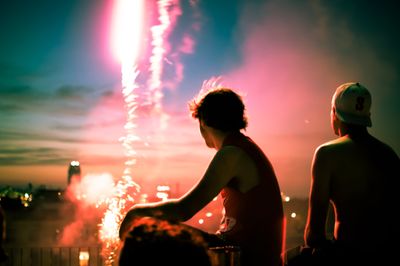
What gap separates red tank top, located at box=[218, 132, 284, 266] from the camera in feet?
9.04

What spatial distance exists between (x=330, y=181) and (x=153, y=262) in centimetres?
206

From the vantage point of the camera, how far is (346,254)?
3.05m

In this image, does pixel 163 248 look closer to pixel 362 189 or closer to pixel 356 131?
pixel 362 189

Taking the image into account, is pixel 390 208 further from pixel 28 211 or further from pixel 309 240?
pixel 28 211

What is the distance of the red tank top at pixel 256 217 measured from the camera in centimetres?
276

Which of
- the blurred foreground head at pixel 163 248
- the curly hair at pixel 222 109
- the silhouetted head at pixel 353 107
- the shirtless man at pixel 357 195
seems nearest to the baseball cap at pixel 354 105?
the silhouetted head at pixel 353 107

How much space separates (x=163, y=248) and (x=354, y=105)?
7.64ft

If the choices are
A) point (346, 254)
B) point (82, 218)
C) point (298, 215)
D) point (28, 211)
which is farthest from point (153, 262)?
point (298, 215)

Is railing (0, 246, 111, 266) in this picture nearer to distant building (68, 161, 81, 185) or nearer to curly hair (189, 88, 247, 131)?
curly hair (189, 88, 247, 131)

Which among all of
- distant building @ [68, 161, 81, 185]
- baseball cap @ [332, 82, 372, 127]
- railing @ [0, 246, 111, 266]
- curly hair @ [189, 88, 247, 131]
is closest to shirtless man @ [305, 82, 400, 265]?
baseball cap @ [332, 82, 372, 127]

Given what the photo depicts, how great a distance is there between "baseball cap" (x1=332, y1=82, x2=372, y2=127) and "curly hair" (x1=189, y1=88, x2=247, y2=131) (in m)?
0.74

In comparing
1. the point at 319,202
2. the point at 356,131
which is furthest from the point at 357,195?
the point at 356,131

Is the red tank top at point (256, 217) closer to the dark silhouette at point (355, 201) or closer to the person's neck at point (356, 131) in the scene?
the dark silhouette at point (355, 201)

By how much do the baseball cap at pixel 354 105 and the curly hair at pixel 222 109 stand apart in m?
0.74
